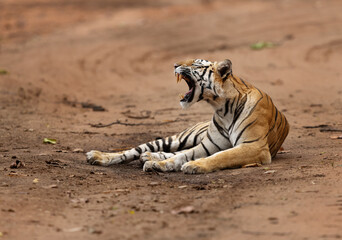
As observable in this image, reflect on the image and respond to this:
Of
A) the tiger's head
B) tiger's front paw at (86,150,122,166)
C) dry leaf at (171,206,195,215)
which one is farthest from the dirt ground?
the tiger's head

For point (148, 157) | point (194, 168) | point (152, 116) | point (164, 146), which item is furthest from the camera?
point (152, 116)

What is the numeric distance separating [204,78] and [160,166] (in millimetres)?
1020

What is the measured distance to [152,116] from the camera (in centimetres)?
1107

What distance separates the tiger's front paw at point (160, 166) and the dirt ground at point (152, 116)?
0.28 feet

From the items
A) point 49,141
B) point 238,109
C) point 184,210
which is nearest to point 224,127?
point 238,109

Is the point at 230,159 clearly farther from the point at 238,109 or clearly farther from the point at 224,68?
the point at 224,68

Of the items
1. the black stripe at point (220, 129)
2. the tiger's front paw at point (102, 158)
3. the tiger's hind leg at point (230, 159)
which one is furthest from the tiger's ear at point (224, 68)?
the tiger's front paw at point (102, 158)

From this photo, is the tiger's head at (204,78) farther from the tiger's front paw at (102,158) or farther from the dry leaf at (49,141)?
the dry leaf at (49,141)

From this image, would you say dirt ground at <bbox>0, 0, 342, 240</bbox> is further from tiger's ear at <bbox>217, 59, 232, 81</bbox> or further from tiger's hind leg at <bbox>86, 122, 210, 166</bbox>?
tiger's ear at <bbox>217, 59, 232, 81</bbox>

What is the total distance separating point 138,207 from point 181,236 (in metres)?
0.87

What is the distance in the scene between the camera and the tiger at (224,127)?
7.01m

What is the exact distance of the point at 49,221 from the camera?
520cm

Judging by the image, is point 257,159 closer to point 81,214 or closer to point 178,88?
point 81,214

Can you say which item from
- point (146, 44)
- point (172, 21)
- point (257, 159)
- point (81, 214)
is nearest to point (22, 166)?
point (81, 214)
